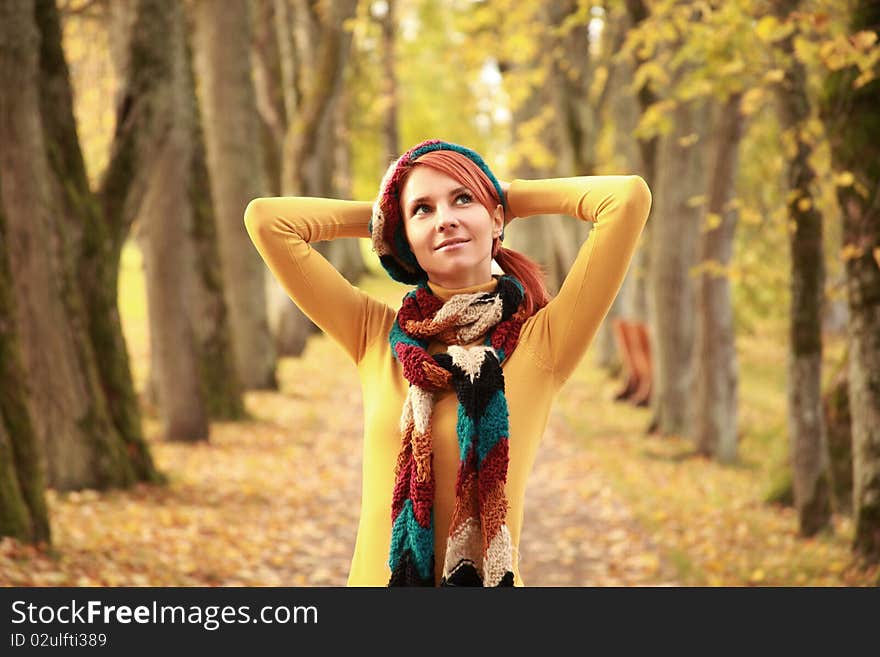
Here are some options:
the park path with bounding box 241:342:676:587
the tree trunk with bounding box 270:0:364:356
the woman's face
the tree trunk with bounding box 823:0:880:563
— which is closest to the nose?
the woman's face

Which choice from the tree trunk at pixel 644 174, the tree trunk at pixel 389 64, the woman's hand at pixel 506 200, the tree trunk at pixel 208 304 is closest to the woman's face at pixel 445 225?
the woman's hand at pixel 506 200

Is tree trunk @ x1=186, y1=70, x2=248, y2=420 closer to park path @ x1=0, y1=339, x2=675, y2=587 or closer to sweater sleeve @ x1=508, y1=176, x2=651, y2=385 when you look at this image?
park path @ x1=0, y1=339, x2=675, y2=587

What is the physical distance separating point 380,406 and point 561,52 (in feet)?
52.5

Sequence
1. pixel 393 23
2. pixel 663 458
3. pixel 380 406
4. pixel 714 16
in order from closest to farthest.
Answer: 1. pixel 380 406
2. pixel 714 16
3. pixel 663 458
4. pixel 393 23

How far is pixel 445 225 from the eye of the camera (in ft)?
9.35

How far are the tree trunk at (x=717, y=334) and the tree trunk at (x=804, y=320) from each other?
3.30 metres

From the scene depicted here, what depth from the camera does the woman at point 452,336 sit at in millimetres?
2725

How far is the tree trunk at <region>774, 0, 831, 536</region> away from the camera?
27.9ft

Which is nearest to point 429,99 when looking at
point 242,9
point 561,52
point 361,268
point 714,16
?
point 361,268

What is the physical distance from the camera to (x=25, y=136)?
7.62 metres

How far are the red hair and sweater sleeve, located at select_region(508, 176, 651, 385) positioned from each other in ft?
0.40

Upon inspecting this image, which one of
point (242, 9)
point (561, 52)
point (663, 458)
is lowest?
point (663, 458)

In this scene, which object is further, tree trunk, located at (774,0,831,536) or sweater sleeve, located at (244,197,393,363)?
tree trunk, located at (774,0,831,536)
